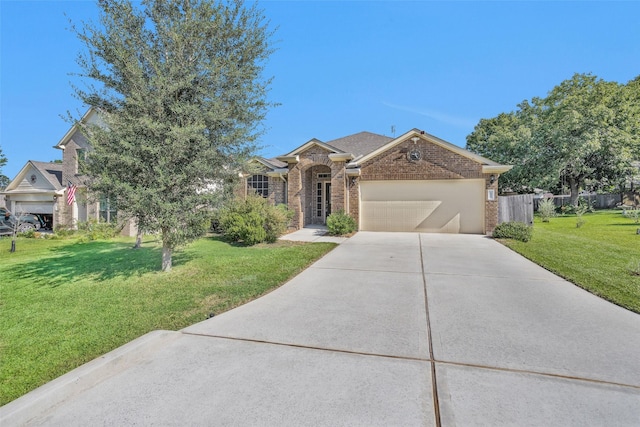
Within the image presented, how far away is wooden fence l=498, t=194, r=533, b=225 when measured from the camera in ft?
46.3

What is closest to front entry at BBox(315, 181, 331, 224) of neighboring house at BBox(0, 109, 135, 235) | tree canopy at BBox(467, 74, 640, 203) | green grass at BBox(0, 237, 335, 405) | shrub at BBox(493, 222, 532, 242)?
green grass at BBox(0, 237, 335, 405)

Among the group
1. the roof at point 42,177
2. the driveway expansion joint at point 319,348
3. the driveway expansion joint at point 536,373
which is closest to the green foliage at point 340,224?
the driveway expansion joint at point 319,348

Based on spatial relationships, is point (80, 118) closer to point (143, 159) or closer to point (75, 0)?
point (143, 159)

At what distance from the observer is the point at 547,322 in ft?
13.4

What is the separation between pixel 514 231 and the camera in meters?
11.2

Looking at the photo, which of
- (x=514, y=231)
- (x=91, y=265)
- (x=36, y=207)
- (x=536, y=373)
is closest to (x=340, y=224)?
(x=514, y=231)

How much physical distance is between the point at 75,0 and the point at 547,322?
1040cm

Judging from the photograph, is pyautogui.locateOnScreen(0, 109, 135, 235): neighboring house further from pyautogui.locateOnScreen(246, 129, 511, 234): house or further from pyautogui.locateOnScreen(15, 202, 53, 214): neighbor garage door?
pyautogui.locateOnScreen(246, 129, 511, 234): house

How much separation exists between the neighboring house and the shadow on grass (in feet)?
18.6

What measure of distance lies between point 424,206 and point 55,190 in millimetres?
20820

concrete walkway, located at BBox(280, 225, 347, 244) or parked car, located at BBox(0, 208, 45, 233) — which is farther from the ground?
parked car, located at BBox(0, 208, 45, 233)

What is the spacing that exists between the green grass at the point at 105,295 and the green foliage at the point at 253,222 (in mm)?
804

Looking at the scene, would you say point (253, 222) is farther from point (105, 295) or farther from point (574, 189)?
point (574, 189)

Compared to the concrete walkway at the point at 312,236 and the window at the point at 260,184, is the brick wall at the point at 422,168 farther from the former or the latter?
the window at the point at 260,184
